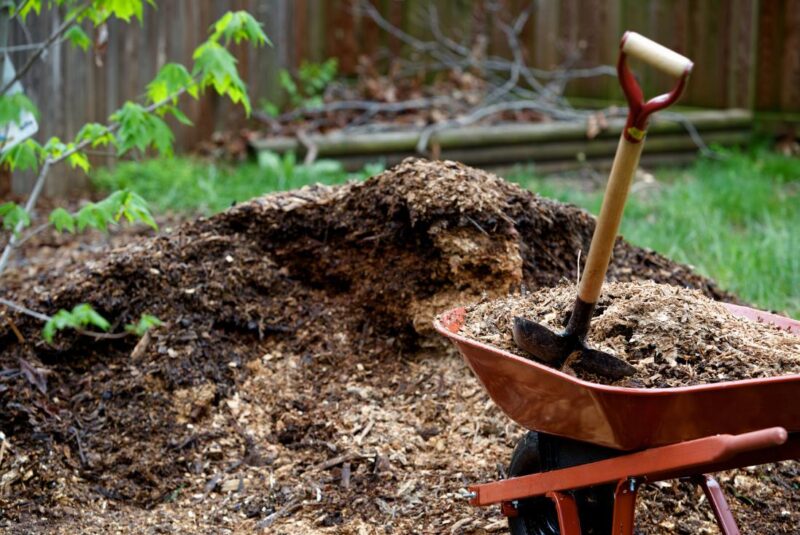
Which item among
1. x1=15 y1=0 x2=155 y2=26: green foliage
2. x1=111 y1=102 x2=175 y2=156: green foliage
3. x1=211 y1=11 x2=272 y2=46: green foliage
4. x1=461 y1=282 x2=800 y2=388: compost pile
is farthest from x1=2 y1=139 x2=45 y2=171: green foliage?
x1=461 y1=282 x2=800 y2=388: compost pile

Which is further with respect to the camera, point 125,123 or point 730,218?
point 730,218

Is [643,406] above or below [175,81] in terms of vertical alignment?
below

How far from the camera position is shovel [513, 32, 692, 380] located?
1801mm

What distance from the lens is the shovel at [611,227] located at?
180cm

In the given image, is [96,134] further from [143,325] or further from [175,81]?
[143,325]

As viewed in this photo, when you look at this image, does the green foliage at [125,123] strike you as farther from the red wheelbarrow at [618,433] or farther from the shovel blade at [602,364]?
the shovel blade at [602,364]

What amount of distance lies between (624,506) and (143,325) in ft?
5.96

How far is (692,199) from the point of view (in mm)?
6305

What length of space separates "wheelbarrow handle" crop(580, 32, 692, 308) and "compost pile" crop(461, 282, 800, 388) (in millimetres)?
275

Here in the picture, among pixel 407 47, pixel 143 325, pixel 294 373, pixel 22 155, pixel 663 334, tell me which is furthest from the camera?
pixel 407 47

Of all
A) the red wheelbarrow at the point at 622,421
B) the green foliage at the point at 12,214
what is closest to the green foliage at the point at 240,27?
the green foliage at the point at 12,214

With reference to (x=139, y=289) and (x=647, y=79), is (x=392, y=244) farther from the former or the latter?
(x=647, y=79)

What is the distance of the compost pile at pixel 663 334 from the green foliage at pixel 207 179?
383 cm

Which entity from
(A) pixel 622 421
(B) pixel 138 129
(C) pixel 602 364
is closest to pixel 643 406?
(A) pixel 622 421
